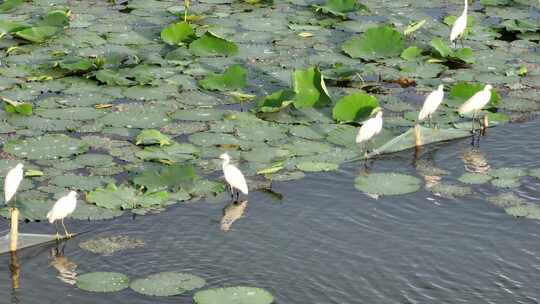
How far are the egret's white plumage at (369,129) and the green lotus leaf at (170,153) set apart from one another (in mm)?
1431

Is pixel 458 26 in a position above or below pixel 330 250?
above

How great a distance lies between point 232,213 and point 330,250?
3.20 feet

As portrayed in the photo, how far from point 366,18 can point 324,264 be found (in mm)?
6414

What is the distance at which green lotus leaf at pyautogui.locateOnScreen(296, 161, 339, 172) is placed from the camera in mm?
9461

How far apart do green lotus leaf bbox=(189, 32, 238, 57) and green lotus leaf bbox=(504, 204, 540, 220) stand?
174 inches

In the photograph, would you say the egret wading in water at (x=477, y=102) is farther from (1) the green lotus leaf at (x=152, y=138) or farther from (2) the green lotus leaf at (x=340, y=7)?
(2) the green lotus leaf at (x=340, y=7)

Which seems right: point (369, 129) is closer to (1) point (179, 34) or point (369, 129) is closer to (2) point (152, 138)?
(2) point (152, 138)

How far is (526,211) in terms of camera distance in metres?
8.75

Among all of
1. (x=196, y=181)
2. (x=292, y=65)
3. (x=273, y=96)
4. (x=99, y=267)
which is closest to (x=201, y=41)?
(x=292, y=65)

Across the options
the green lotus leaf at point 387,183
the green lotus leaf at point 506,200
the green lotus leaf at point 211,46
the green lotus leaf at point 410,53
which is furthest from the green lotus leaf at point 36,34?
the green lotus leaf at point 506,200

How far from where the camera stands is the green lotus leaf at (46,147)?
9.56 meters

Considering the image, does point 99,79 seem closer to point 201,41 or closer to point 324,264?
point 201,41

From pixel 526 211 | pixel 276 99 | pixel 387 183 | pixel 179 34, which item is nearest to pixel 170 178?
pixel 387 183

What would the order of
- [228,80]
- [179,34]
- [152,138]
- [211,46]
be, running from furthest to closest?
[179,34], [211,46], [228,80], [152,138]
